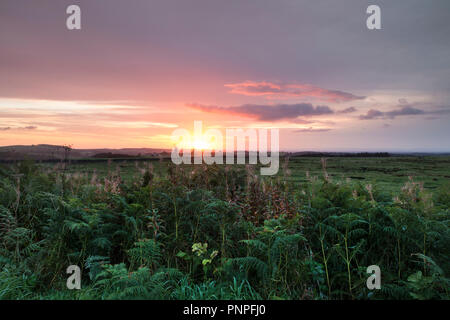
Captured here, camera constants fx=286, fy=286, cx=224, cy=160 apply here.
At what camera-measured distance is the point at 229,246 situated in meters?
5.78

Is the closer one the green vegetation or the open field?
the green vegetation

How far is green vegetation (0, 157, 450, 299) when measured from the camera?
4684 mm

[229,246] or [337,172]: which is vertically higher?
[229,246]

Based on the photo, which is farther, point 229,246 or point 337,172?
point 337,172

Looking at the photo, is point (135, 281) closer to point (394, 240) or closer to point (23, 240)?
point (23, 240)

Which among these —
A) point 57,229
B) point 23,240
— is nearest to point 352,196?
point 57,229

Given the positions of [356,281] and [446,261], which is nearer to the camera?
[356,281]

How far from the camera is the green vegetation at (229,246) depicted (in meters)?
4.68

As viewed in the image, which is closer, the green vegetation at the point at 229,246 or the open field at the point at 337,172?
the green vegetation at the point at 229,246
